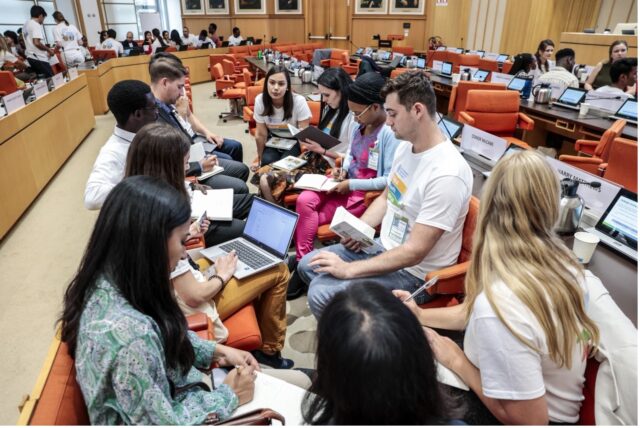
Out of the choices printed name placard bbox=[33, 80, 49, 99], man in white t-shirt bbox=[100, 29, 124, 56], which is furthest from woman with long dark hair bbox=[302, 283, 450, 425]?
man in white t-shirt bbox=[100, 29, 124, 56]

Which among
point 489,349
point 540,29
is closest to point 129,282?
point 489,349

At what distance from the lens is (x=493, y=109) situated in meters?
4.23

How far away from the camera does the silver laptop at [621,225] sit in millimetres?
1653

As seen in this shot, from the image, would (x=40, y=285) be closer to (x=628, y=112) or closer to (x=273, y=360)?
(x=273, y=360)

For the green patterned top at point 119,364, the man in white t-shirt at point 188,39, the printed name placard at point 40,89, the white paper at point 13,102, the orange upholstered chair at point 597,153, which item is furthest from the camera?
the man in white t-shirt at point 188,39

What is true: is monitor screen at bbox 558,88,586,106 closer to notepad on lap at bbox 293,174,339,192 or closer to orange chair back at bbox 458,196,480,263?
notepad on lap at bbox 293,174,339,192

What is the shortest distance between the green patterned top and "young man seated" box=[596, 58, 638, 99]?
5.56 meters

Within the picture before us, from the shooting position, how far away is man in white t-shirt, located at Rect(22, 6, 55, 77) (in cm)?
684

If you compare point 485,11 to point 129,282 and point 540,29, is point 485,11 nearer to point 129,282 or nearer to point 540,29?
point 540,29

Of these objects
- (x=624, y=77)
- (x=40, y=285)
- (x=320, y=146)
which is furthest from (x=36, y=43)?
(x=624, y=77)

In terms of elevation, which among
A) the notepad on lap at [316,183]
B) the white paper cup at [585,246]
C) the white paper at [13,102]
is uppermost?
the white paper at [13,102]

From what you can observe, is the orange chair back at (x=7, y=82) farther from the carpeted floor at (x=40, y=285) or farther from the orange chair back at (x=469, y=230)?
the orange chair back at (x=469, y=230)

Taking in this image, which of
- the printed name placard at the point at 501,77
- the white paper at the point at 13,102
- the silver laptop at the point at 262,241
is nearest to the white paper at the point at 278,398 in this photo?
the silver laptop at the point at 262,241

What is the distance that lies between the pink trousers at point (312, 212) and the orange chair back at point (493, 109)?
2.25m
